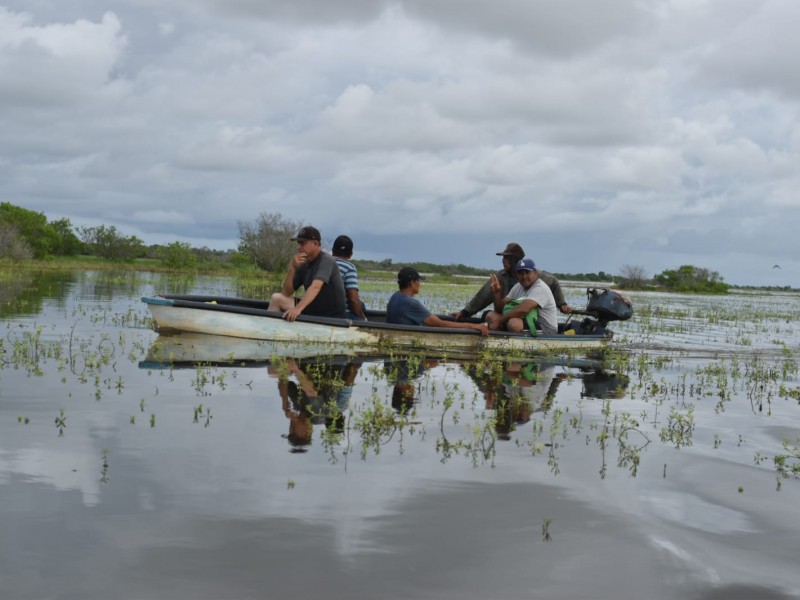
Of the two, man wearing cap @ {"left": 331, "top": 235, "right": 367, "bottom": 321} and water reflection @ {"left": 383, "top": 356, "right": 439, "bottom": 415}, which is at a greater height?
man wearing cap @ {"left": 331, "top": 235, "right": 367, "bottom": 321}

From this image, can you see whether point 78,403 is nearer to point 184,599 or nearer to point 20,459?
point 20,459

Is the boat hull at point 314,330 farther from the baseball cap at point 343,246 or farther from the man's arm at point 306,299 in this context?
the baseball cap at point 343,246

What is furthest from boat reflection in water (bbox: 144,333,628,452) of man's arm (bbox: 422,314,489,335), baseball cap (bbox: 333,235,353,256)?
baseball cap (bbox: 333,235,353,256)

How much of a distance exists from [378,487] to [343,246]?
27.9ft

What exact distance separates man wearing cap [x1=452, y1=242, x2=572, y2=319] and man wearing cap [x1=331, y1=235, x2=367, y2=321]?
6.97 ft

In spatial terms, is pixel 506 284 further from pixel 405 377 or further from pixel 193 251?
pixel 193 251

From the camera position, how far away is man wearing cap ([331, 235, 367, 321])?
545 inches

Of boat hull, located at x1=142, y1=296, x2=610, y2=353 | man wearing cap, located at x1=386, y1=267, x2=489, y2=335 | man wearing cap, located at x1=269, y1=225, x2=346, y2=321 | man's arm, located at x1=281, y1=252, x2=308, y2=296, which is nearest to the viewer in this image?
man wearing cap, located at x1=269, y1=225, x2=346, y2=321

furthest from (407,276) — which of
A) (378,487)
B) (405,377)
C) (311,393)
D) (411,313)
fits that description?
(378,487)

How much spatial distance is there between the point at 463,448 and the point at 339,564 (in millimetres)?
2901

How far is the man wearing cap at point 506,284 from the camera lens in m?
14.5

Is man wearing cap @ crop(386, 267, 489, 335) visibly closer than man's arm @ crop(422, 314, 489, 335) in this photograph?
Yes

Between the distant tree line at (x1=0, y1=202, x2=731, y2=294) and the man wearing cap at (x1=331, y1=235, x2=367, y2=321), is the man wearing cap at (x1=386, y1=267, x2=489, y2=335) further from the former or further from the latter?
the distant tree line at (x1=0, y1=202, x2=731, y2=294)

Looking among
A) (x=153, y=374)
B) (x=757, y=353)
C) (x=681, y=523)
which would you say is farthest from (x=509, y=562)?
(x=757, y=353)
